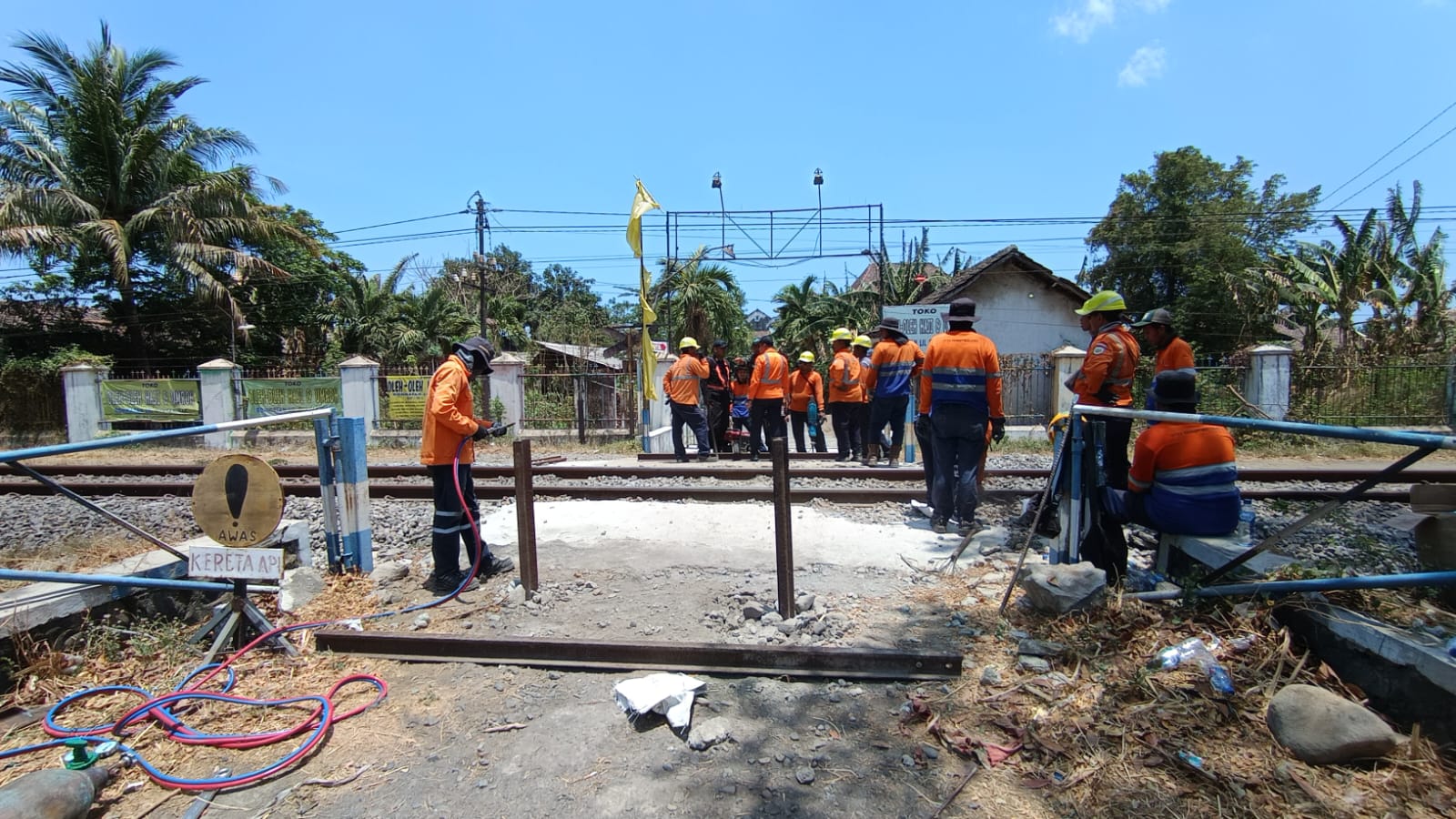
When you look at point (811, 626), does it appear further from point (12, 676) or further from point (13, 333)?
point (13, 333)

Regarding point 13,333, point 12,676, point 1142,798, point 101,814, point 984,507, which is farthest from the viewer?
point 13,333

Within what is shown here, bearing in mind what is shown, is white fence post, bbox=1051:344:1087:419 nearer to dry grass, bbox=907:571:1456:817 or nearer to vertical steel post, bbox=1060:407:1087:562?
vertical steel post, bbox=1060:407:1087:562

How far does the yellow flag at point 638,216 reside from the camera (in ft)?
38.0

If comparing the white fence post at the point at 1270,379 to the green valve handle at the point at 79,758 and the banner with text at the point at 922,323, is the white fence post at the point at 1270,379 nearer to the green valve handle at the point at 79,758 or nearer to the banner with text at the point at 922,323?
the banner with text at the point at 922,323

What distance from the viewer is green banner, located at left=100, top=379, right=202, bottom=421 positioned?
52.0ft

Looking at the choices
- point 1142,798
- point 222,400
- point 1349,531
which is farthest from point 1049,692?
point 222,400

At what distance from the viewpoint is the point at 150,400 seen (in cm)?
1605

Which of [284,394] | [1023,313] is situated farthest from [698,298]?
[284,394]

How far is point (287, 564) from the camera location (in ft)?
15.8

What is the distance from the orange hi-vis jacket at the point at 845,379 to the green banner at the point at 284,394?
11683 mm

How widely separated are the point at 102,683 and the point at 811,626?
365 cm

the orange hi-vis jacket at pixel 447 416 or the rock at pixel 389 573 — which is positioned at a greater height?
the orange hi-vis jacket at pixel 447 416

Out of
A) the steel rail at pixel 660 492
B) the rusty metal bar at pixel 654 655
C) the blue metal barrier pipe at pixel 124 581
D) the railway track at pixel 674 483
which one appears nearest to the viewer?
the rusty metal bar at pixel 654 655

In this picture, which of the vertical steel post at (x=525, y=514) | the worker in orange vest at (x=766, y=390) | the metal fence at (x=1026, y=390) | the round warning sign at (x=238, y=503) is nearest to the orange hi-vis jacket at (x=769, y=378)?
the worker in orange vest at (x=766, y=390)
